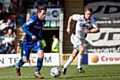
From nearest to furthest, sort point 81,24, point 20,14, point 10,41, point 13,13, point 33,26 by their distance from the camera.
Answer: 1. point 33,26
2. point 81,24
3. point 10,41
4. point 13,13
5. point 20,14

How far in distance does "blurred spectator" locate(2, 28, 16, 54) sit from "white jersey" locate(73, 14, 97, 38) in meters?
11.0

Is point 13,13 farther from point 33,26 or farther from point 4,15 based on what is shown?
point 33,26

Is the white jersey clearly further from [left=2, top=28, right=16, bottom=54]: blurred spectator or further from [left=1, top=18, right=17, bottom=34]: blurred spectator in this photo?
[left=1, top=18, right=17, bottom=34]: blurred spectator

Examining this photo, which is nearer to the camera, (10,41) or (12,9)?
(10,41)

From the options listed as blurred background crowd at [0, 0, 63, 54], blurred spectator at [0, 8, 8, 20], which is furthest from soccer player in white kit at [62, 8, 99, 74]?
blurred spectator at [0, 8, 8, 20]

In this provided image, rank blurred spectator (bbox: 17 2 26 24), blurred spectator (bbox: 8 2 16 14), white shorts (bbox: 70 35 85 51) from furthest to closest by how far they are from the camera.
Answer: blurred spectator (bbox: 8 2 16 14) → blurred spectator (bbox: 17 2 26 24) → white shorts (bbox: 70 35 85 51)

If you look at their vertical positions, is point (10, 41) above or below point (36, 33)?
below

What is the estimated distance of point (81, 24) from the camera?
14.7m

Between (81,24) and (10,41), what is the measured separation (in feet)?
40.3

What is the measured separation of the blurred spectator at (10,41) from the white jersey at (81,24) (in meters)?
11.0

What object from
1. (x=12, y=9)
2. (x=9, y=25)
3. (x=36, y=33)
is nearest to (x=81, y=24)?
(x=36, y=33)

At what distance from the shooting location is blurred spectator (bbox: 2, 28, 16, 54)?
25.8 m

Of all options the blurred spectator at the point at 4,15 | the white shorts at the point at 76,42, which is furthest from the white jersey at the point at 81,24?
the blurred spectator at the point at 4,15

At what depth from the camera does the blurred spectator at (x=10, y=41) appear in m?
25.8
